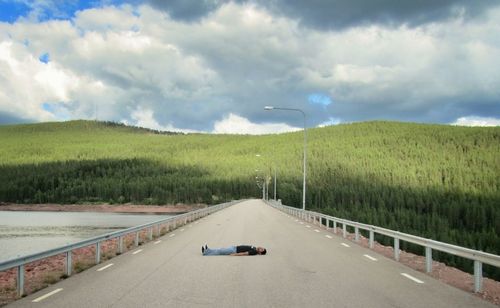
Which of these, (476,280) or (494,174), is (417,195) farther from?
(476,280)

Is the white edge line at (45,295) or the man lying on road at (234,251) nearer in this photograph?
the white edge line at (45,295)

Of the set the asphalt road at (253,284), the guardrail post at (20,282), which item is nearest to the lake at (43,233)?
the asphalt road at (253,284)

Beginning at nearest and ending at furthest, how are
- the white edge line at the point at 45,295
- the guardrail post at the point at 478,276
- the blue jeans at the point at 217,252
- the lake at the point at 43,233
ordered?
the white edge line at the point at 45,295 → the guardrail post at the point at 478,276 → the blue jeans at the point at 217,252 → the lake at the point at 43,233

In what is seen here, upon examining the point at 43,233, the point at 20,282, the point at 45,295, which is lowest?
the point at 43,233

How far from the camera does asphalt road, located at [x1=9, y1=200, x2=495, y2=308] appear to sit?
903 centimetres

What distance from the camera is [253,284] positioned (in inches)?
425

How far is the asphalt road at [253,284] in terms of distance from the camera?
903cm

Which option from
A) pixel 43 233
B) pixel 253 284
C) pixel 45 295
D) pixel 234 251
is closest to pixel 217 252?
pixel 234 251

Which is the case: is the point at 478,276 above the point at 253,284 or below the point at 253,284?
above

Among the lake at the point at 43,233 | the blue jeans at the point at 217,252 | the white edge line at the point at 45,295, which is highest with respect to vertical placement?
the blue jeans at the point at 217,252

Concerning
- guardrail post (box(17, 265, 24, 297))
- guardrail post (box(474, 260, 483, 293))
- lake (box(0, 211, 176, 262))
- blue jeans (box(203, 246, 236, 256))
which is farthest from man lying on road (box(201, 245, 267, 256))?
lake (box(0, 211, 176, 262))

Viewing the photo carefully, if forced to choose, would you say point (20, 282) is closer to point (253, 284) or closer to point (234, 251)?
point (253, 284)

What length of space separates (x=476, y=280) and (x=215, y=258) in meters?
7.37

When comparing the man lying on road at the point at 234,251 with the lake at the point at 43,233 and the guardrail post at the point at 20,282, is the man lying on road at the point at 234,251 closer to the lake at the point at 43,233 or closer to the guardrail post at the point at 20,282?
the guardrail post at the point at 20,282
